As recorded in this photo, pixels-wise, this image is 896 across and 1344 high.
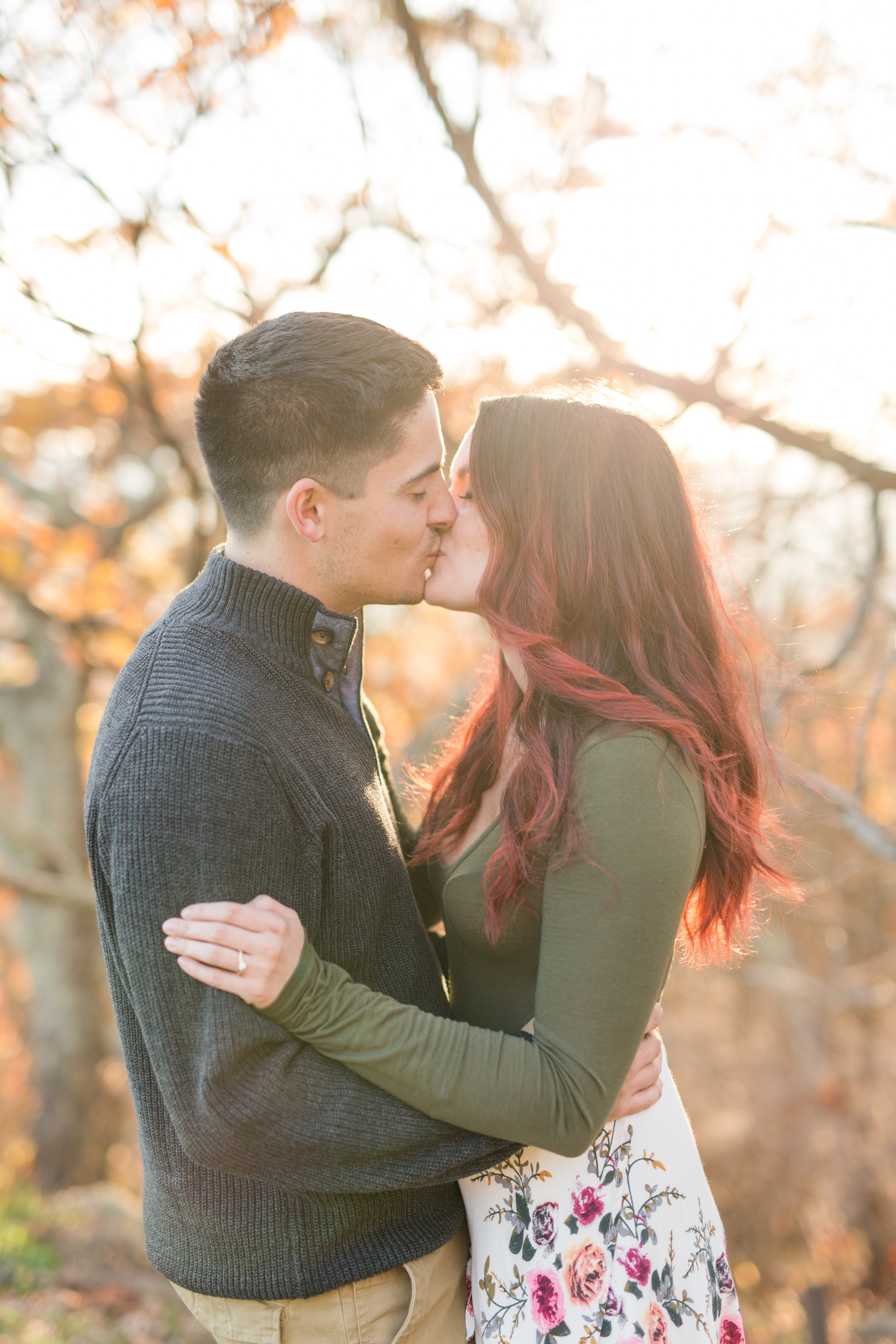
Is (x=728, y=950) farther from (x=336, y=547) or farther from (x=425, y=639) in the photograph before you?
(x=425, y=639)

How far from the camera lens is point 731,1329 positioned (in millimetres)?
1740

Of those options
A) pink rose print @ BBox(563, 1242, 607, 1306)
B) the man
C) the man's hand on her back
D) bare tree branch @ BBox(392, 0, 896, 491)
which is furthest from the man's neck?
bare tree branch @ BBox(392, 0, 896, 491)

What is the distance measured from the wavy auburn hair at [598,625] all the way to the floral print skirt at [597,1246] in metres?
0.44

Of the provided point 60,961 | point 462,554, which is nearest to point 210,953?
point 462,554

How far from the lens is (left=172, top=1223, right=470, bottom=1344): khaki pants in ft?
4.94

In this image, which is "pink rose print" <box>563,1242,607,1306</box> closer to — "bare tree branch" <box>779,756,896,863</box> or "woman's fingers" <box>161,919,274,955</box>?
"woman's fingers" <box>161,919,274,955</box>

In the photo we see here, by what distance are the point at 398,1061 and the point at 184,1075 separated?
0.30 m

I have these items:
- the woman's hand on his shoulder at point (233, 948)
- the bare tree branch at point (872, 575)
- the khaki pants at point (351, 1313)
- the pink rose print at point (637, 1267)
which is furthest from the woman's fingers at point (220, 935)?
the bare tree branch at point (872, 575)

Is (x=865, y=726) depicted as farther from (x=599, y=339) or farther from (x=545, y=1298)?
(x=599, y=339)

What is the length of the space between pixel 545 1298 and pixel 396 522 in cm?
137

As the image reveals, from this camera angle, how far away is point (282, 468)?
1729 millimetres

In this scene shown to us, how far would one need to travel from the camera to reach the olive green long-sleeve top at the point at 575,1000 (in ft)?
4.58

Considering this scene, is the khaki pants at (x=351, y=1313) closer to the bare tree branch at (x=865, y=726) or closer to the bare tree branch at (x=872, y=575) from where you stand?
the bare tree branch at (x=865, y=726)

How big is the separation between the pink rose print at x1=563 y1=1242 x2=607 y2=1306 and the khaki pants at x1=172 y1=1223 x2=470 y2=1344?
0.23 meters
